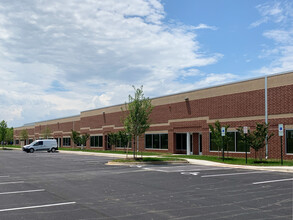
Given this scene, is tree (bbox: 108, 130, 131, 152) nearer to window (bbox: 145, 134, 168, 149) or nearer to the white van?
window (bbox: 145, 134, 168, 149)

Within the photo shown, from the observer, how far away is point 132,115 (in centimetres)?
2703

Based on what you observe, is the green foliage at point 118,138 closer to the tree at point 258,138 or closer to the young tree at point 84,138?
the young tree at point 84,138

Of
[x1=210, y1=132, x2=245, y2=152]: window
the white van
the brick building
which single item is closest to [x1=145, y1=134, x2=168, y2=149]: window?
the brick building

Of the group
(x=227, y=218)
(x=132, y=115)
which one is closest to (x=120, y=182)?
(x=227, y=218)

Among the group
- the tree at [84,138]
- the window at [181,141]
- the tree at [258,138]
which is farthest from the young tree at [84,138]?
the tree at [258,138]

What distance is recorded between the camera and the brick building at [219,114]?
2548 cm

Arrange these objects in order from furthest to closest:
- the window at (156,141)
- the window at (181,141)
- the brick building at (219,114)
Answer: the window at (156,141) < the window at (181,141) < the brick building at (219,114)

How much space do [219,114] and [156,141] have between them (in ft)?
35.9

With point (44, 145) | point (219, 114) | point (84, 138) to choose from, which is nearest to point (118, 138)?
point (84, 138)

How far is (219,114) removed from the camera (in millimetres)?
31125

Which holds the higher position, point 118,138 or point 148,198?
point 118,138

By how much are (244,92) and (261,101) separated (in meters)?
1.97

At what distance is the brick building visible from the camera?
2548 centimetres

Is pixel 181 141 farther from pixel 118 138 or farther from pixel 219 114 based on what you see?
pixel 118 138
